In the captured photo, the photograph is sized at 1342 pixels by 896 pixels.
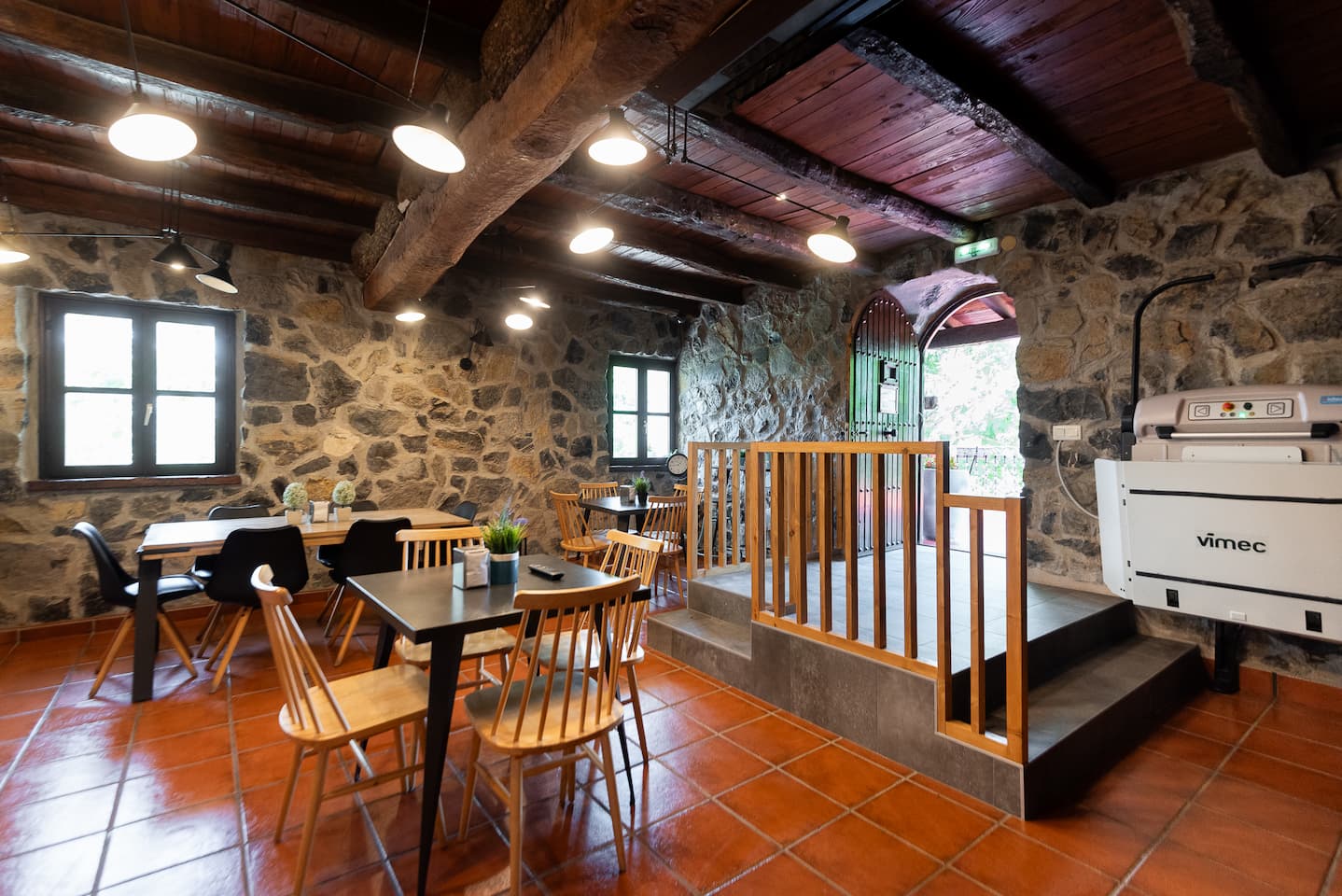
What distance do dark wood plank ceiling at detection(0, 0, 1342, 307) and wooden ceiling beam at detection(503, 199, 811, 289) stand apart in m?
0.03

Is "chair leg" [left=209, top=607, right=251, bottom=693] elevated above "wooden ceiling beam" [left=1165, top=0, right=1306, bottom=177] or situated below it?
below

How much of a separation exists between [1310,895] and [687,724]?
6.52 feet

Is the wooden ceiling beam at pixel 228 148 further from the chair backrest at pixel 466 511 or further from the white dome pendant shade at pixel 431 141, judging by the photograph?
the chair backrest at pixel 466 511

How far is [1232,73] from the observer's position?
2.12 metres

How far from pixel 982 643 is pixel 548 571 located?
165cm

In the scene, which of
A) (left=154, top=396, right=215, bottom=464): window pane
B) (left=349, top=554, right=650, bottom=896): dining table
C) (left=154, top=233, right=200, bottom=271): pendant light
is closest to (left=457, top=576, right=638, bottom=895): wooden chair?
(left=349, top=554, right=650, bottom=896): dining table

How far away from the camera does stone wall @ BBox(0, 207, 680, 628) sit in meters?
3.72

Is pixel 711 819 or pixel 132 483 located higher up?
pixel 132 483

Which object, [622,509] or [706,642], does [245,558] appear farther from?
[706,642]

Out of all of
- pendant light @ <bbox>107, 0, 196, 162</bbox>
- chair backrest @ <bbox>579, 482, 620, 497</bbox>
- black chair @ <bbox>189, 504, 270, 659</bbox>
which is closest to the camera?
pendant light @ <bbox>107, 0, 196, 162</bbox>

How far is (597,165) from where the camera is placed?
3.15 m

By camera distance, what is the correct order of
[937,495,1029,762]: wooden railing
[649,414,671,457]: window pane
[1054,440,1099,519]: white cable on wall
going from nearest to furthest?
1. [937,495,1029,762]: wooden railing
2. [1054,440,1099,519]: white cable on wall
3. [649,414,671,457]: window pane

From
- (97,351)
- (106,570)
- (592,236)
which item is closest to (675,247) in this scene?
(592,236)

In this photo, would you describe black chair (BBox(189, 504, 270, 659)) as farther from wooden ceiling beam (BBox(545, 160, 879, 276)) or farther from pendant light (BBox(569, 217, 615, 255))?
wooden ceiling beam (BBox(545, 160, 879, 276))
